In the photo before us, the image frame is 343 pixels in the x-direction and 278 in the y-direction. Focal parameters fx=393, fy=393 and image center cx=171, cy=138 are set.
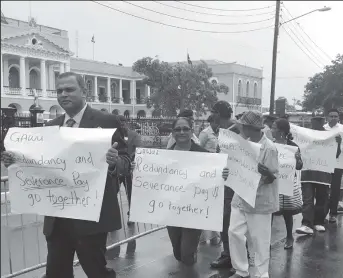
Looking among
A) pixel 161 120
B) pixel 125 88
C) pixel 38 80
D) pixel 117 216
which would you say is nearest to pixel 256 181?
pixel 117 216

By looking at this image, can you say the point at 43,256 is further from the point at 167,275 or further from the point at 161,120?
the point at 161,120

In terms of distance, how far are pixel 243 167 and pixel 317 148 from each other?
2.67 m

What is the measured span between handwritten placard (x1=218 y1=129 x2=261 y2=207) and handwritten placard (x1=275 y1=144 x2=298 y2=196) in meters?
1.35

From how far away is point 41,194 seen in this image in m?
2.99

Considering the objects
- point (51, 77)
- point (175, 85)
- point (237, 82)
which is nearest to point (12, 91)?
point (51, 77)

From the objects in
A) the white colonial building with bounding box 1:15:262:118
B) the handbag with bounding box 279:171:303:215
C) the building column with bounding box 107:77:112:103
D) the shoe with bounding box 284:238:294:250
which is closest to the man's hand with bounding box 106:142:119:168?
the handbag with bounding box 279:171:303:215

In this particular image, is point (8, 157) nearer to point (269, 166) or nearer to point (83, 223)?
point (83, 223)

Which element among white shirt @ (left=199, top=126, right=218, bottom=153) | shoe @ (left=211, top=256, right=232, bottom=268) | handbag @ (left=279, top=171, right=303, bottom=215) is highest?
white shirt @ (left=199, top=126, right=218, bottom=153)

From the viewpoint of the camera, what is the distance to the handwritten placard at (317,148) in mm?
5887

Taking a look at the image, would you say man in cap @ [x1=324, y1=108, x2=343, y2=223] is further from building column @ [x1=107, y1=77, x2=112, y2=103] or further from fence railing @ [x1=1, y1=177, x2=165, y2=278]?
building column @ [x1=107, y1=77, x2=112, y2=103]

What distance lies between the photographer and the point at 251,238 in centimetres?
394

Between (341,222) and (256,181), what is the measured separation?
12.9 ft

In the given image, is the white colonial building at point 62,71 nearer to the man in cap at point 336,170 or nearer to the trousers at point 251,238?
the man in cap at point 336,170

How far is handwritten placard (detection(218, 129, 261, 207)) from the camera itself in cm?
370
